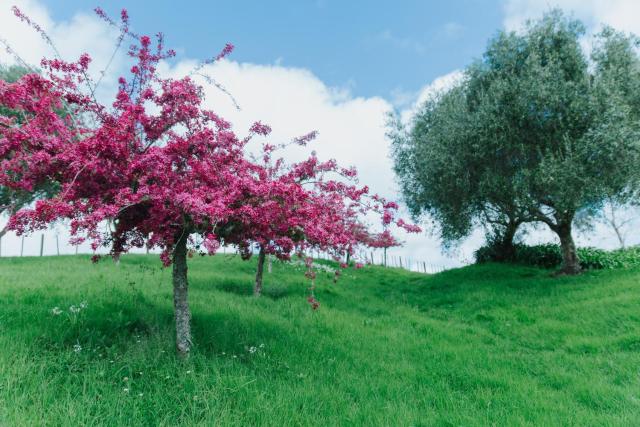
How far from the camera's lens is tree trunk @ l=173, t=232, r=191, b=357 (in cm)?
918

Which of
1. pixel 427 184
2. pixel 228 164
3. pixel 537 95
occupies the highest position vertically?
pixel 537 95

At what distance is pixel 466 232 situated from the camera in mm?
26547

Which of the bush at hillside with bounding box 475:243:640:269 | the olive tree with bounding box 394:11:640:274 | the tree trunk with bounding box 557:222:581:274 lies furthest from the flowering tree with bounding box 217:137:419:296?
the bush at hillside with bounding box 475:243:640:269

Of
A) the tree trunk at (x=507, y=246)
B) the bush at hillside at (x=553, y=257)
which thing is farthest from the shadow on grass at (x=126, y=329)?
the tree trunk at (x=507, y=246)

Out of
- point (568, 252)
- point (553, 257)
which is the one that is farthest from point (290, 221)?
point (553, 257)

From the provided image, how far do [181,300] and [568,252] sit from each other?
21.8 metres

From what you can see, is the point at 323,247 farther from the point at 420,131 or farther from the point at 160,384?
the point at 420,131

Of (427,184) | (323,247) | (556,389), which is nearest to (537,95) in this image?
(427,184)

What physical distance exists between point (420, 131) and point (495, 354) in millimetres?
17376

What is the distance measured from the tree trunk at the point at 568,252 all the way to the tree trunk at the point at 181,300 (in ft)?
70.1

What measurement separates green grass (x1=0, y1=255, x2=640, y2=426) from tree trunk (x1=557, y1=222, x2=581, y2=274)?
593 cm

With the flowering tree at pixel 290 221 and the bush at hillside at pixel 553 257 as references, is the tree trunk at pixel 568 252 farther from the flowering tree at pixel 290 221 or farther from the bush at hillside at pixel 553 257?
the flowering tree at pixel 290 221

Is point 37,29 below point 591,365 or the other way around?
the other way around

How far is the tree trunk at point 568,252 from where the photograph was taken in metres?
22.6
